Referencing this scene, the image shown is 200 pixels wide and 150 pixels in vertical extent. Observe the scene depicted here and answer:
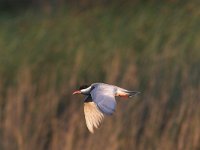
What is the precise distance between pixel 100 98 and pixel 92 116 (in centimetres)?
38

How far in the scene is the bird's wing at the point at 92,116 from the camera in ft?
10.2

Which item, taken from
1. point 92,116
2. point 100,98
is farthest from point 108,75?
point 100,98

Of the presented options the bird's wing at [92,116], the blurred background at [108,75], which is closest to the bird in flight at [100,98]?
the bird's wing at [92,116]

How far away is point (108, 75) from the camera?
5.19 meters

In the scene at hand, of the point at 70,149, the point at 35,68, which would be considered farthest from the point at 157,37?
the point at 70,149

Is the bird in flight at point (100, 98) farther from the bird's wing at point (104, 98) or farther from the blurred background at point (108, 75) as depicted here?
the blurred background at point (108, 75)

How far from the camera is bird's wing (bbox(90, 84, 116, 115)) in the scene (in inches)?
108

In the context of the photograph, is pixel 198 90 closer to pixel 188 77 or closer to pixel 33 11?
pixel 188 77

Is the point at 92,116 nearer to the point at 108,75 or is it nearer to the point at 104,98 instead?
the point at 104,98

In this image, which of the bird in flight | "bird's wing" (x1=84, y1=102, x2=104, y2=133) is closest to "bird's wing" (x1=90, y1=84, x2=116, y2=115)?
the bird in flight

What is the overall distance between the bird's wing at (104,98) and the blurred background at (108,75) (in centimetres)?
190

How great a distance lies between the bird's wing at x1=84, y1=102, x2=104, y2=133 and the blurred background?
1588 millimetres

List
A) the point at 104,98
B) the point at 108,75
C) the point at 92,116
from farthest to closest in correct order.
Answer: the point at 108,75 → the point at 92,116 → the point at 104,98

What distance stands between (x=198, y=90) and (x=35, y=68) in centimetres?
135
